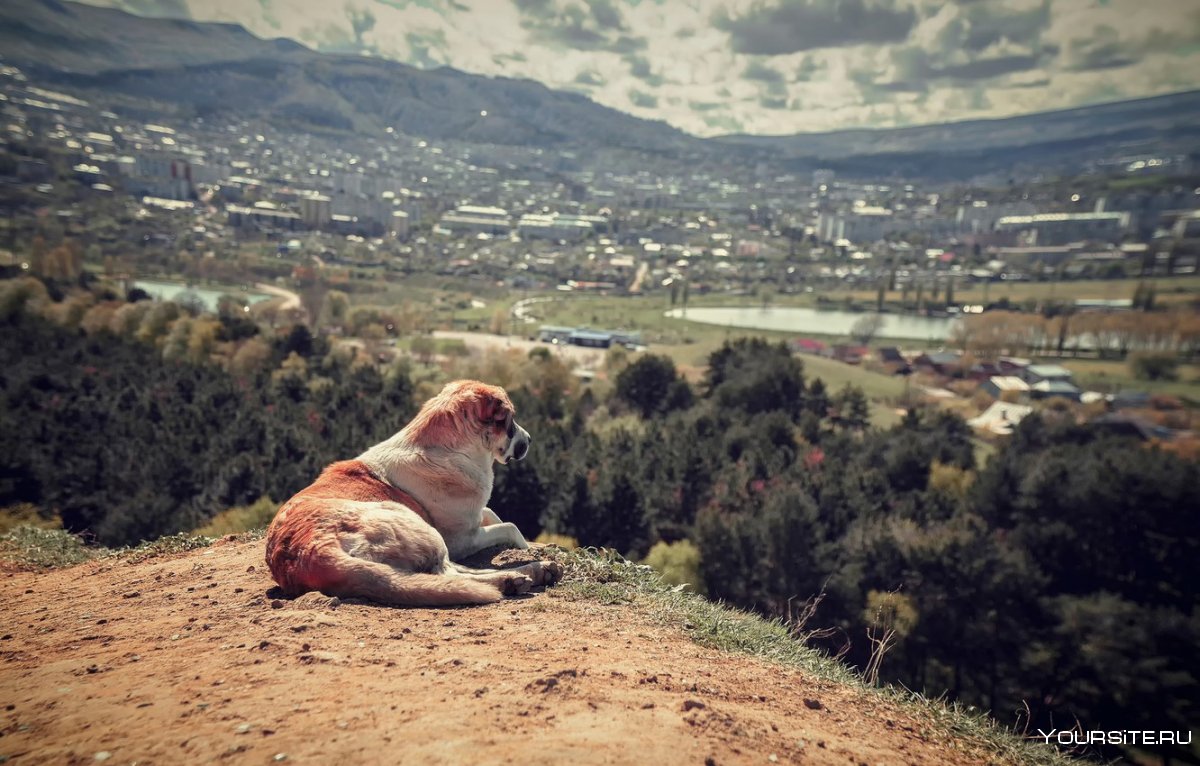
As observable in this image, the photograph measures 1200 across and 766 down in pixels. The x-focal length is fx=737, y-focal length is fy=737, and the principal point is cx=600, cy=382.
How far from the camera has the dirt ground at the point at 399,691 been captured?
370cm

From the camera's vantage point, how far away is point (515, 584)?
6480 millimetres

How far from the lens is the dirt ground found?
3703 millimetres

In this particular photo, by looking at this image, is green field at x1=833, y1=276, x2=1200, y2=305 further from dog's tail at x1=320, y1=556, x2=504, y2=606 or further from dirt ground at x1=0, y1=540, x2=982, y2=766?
dog's tail at x1=320, y1=556, x2=504, y2=606

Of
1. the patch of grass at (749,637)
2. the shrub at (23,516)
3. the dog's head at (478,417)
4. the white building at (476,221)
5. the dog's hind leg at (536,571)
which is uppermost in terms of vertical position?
the white building at (476,221)

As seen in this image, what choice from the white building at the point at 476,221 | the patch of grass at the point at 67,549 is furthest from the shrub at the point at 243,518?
the white building at the point at 476,221

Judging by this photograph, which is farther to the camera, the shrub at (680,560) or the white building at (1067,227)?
the white building at (1067,227)

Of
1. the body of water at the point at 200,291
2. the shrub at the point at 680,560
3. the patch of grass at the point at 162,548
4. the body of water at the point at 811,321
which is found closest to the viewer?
the patch of grass at the point at 162,548

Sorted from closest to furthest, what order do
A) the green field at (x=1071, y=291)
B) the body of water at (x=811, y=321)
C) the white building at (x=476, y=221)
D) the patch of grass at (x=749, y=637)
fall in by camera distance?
1. the patch of grass at (x=749, y=637)
2. the green field at (x=1071, y=291)
3. the body of water at (x=811, y=321)
4. the white building at (x=476, y=221)

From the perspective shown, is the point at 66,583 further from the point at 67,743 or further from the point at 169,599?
the point at 67,743

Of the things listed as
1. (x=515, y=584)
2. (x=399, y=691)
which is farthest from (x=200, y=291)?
(x=399, y=691)

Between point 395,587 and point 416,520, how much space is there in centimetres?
66

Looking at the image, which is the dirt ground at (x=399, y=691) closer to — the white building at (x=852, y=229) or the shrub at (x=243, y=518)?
the shrub at (x=243, y=518)

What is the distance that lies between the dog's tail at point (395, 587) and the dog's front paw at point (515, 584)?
37 cm

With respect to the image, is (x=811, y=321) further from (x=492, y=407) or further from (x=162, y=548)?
(x=162, y=548)
